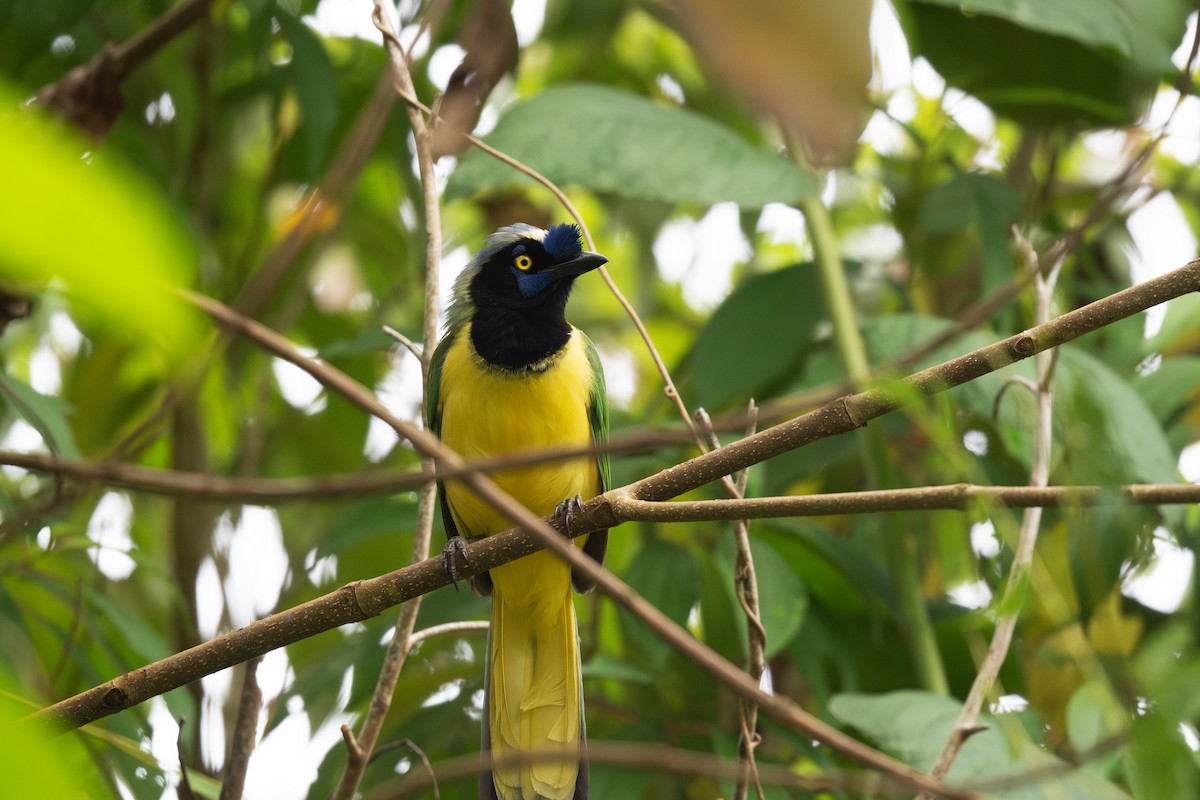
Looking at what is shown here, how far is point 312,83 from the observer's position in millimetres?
3689

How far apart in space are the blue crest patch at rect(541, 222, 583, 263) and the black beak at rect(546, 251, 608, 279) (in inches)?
1.4

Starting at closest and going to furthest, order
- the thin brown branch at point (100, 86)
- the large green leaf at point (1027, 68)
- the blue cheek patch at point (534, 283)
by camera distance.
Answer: the thin brown branch at point (100, 86) → the large green leaf at point (1027, 68) → the blue cheek patch at point (534, 283)

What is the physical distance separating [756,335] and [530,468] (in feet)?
3.02

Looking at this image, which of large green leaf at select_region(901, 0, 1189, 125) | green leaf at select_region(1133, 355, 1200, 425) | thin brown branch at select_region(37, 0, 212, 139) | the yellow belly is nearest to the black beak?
the yellow belly

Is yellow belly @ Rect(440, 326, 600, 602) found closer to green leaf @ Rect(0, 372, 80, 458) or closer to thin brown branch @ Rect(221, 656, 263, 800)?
green leaf @ Rect(0, 372, 80, 458)

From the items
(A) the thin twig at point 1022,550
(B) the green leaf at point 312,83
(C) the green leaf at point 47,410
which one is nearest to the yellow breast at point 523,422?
(B) the green leaf at point 312,83

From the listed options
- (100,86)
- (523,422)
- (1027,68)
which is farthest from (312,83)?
(1027,68)

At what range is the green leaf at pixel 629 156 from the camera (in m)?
3.34

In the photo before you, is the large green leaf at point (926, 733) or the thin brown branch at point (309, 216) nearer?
the thin brown branch at point (309, 216)

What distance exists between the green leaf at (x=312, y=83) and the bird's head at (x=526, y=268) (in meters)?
0.79

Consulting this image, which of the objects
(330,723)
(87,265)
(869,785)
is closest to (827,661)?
(330,723)

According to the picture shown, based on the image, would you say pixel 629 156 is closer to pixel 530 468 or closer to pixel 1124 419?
pixel 530 468

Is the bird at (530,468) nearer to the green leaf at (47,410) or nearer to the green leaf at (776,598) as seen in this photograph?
the green leaf at (776,598)

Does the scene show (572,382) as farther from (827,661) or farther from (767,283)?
(827,661)
